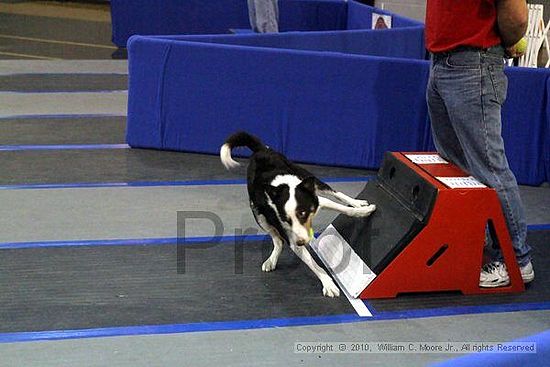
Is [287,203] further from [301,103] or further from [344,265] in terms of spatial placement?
[301,103]

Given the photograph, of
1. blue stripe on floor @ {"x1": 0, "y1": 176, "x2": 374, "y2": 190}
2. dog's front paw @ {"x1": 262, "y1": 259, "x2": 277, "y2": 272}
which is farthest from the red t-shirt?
blue stripe on floor @ {"x1": 0, "y1": 176, "x2": 374, "y2": 190}

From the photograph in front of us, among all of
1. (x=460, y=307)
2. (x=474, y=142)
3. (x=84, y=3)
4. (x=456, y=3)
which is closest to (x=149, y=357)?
(x=460, y=307)

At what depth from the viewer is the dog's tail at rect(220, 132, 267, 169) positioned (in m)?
4.19

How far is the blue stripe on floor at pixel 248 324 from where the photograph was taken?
10.8 ft

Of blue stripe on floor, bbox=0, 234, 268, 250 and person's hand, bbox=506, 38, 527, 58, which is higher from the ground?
person's hand, bbox=506, 38, 527, 58

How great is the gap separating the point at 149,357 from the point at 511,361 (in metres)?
2.01

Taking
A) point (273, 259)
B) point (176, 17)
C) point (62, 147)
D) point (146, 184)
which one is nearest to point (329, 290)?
point (273, 259)

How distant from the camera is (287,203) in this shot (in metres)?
3.54

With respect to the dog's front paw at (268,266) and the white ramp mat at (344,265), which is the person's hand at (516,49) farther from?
the dog's front paw at (268,266)

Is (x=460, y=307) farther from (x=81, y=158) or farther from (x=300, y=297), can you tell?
(x=81, y=158)

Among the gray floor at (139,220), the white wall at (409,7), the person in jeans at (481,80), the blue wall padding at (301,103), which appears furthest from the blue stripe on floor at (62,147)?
the white wall at (409,7)

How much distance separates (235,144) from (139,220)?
2.82 ft

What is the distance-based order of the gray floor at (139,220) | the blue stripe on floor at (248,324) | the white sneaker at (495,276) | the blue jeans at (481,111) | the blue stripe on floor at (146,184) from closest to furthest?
the gray floor at (139,220), the blue stripe on floor at (248,324), the blue jeans at (481,111), the white sneaker at (495,276), the blue stripe on floor at (146,184)

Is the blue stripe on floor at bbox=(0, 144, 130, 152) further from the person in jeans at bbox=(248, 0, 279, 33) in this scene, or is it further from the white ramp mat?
the person in jeans at bbox=(248, 0, 279, 33)
